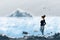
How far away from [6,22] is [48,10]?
1.36 feet

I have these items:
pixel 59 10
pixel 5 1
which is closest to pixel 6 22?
pixel 5 1

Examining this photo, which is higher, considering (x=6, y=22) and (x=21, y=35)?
(x=6, y=22)

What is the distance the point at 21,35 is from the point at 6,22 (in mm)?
188

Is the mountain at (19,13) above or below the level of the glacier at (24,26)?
above

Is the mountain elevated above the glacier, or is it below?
above

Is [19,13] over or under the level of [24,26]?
over

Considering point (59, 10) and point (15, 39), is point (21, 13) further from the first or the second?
point (59, 10)

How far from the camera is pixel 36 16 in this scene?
107cm

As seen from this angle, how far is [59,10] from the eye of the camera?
107cm

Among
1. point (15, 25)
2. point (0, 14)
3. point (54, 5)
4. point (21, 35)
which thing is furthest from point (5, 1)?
point (54, 5)

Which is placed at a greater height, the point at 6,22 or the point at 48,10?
the point at 48,10

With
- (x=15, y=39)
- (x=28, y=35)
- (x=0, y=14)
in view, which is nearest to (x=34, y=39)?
(x=28, y=35)

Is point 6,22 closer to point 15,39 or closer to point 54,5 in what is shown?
point 15,39

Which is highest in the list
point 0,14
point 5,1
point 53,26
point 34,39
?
point 5,1
